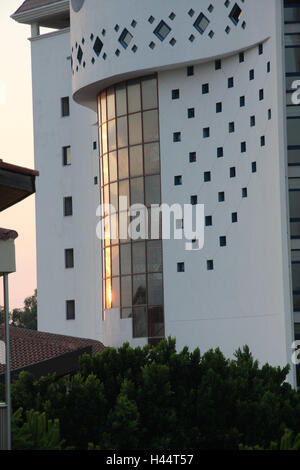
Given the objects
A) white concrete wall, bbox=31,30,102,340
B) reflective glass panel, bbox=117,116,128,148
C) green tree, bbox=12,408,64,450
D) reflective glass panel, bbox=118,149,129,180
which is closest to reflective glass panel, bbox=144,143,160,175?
reflective glass panel, bbox=118,149,129,180

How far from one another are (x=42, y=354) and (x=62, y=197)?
24.1 m

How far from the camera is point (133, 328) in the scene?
42000 mm

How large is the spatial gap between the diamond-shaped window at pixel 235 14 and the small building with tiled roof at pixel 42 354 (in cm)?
1335

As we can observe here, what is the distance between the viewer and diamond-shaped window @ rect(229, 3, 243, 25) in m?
39.3

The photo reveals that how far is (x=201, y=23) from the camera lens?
1572 inches

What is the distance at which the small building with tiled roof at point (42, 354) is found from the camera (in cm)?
2898

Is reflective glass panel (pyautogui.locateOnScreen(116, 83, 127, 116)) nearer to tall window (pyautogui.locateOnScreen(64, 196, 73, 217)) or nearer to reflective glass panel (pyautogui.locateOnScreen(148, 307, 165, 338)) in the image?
reflective glass panel (pyautogui.locateOnScreen(148, 307, 165, 338))

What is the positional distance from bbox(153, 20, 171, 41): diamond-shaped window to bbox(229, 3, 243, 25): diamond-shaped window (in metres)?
2.44

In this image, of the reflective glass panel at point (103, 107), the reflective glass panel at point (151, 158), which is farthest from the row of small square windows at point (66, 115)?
the reflective glass panel at point (151, 158)

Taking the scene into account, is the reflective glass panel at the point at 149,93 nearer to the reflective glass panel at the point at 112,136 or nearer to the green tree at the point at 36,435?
the reflective glass panel at the point at 112,136

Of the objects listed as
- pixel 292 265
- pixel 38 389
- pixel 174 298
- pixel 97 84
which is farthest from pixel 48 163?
pixel 38 389

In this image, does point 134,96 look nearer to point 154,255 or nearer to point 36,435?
point 154,255

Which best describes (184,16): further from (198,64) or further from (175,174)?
(175,174)

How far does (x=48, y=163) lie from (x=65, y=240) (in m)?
4.00
